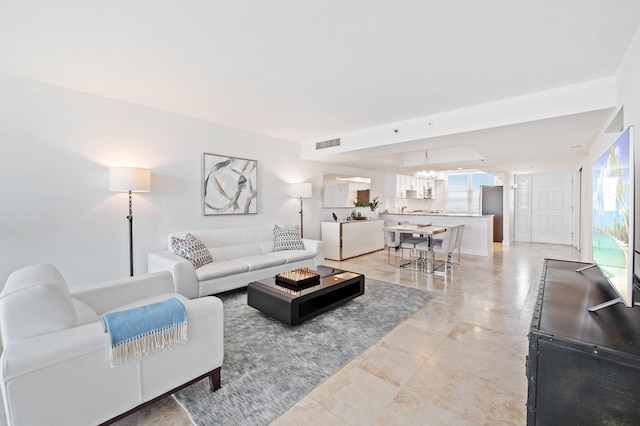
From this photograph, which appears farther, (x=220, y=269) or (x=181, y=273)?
(x=220, y=269)

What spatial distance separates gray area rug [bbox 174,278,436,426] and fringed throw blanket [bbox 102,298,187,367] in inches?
19.6

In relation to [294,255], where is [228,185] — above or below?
above

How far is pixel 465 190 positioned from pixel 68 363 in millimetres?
10749

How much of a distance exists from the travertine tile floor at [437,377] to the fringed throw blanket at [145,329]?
1.54ft

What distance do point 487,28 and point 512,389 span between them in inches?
99.4

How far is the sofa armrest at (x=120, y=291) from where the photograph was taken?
83.3 inches

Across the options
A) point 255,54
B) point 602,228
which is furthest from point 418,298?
point 255,54

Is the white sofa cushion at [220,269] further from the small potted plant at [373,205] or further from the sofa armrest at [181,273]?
the small potted plant at [373,205]

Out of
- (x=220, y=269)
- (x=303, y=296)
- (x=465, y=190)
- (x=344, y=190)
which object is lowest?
(x=303, y=296)

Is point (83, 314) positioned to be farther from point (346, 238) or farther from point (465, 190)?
point (465, 190)

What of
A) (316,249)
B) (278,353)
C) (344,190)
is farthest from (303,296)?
(344,190)

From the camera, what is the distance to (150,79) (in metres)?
2.96

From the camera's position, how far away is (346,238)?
6.22 meters

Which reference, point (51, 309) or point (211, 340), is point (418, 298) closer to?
point (211, 340)
